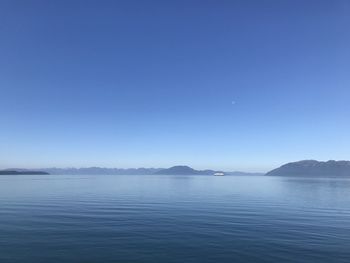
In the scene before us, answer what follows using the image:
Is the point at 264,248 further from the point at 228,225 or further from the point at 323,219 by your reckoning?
the point at 323,219

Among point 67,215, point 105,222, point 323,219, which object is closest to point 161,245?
point 105,222

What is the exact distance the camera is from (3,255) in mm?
26703

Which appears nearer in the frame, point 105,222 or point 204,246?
point 204,246

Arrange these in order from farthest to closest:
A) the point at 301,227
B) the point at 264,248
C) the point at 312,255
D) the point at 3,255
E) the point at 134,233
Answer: the point at 301,227 < the point at 134,233 < the point at 264,248 < the point at 312,255 < the point at 3,255

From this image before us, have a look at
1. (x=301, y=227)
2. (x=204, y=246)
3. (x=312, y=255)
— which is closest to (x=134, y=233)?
(x=204, y=246)

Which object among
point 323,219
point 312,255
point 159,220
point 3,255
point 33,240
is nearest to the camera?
point 3,255

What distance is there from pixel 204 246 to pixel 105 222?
754 inches

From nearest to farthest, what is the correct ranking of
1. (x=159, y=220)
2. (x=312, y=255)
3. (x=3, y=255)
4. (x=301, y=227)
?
1. (x=3, y=255)
2. (x=312, y=255)
3. (x=301, y=227)
4. (x=159, y=220)

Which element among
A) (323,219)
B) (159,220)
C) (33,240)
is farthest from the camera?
(323,219)

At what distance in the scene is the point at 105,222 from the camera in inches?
1777

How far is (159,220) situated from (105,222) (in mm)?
8040

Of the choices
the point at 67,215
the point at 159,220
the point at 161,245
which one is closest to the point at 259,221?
the point at 159,220

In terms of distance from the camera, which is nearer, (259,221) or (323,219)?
(259,221)

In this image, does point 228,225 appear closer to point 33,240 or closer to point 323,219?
point 323,219
